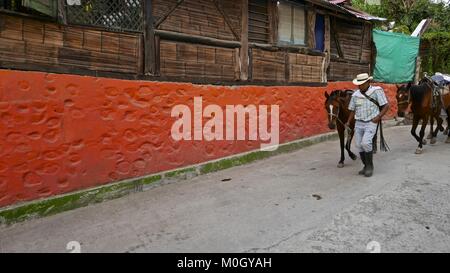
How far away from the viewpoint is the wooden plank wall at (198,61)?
6.52 m

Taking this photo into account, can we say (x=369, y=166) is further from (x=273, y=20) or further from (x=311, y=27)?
(x=311, y=27)

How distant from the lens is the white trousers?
625cm

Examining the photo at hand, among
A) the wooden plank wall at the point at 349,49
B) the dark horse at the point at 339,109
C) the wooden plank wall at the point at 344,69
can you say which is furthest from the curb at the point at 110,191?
the wooden plank wall at the point at 349,49

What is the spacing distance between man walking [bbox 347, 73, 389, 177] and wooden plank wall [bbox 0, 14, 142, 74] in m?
3.63

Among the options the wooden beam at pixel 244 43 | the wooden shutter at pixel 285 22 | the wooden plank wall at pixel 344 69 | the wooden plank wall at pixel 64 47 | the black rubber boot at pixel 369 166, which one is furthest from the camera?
the wooden plank wall at pixel 344 69

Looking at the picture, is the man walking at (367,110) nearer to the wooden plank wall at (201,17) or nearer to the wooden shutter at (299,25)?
the wooden plank wall at (201,17)

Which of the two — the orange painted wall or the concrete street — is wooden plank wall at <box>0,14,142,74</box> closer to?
the orange painted wall

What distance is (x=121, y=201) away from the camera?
218 inches

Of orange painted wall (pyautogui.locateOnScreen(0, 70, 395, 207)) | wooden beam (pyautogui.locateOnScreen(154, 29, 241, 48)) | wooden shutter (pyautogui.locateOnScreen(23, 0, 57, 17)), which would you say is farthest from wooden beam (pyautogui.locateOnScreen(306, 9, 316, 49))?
wooden shutter (pyautogui.locateOnScreen(23, 0, 57, 17))

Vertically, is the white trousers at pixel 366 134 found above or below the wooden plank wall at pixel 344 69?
below

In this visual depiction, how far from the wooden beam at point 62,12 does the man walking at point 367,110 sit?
4.49m
